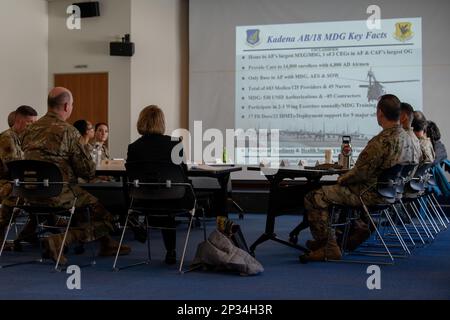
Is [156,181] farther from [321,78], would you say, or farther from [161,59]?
[161,59]

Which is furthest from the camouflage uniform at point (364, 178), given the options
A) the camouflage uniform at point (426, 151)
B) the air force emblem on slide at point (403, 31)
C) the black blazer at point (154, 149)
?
the air force emblem on slide at point (403, 31)

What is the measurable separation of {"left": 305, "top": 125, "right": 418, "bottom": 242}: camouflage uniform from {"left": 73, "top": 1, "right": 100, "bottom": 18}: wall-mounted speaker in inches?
221

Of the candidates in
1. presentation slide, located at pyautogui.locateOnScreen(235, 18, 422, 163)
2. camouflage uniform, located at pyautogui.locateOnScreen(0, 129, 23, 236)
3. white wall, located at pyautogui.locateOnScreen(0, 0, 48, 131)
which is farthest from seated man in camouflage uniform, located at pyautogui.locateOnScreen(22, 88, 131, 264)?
presentation slide, located at pyautogui.locateOnScreen(235, 18, 422, 163)

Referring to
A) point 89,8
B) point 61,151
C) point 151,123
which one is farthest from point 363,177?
point 89,8

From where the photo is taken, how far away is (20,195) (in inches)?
162

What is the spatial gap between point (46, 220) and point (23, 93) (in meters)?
4.01

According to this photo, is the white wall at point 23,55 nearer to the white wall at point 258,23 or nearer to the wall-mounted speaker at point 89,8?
the wall-mounted speaker at point 89,8

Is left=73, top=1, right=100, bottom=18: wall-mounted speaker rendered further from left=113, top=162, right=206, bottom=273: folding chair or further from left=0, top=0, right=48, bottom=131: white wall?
left=113, top=162, right=206, bottom=273: folding chair

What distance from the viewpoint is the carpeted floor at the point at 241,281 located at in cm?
336

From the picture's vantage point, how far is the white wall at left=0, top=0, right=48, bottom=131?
816 cm

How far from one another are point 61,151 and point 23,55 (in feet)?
16.2

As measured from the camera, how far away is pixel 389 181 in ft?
13.9
